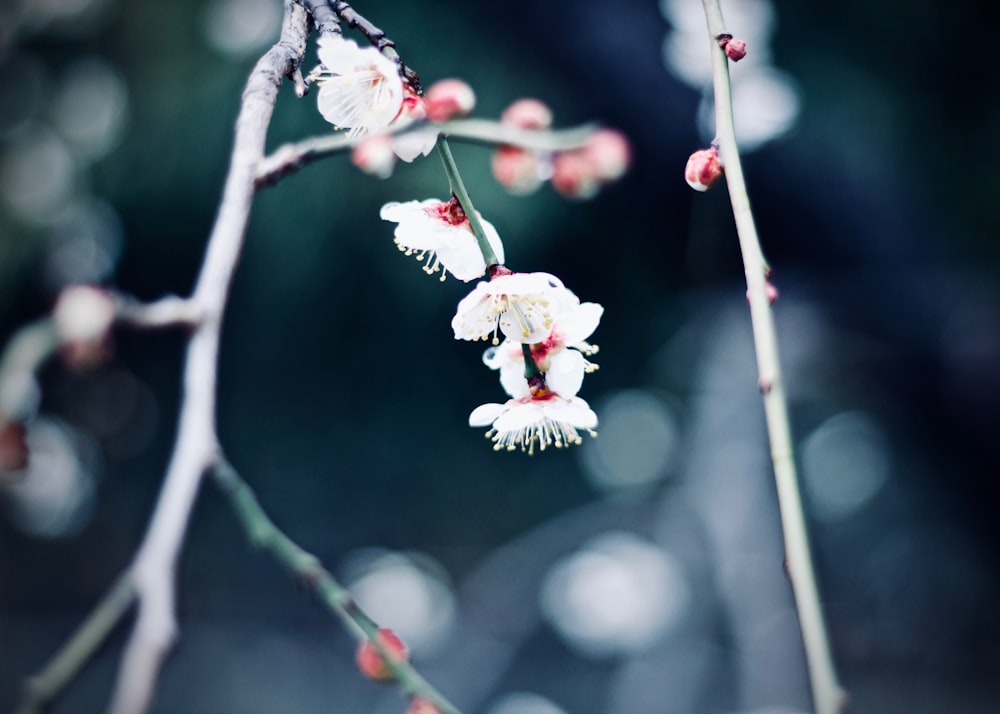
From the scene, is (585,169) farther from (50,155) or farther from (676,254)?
(50,155)

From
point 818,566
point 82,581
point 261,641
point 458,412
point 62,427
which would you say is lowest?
point 82,581

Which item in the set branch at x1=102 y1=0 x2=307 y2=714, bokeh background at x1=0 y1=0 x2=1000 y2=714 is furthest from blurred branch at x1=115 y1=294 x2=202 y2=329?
bokeh background at x1=0 y1=0 x2=1000 y2=714

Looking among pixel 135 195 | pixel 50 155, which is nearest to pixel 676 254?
pixel 135 195

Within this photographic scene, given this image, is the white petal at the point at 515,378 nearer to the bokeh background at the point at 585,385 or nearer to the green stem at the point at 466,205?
the green stem at the point at 466,205

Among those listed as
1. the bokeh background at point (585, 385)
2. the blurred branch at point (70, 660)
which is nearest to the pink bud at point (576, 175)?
the blurred branch at point (70, 660)

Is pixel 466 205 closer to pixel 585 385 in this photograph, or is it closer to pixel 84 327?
pixel 84 327

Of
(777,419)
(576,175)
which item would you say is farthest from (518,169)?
(777,419)
